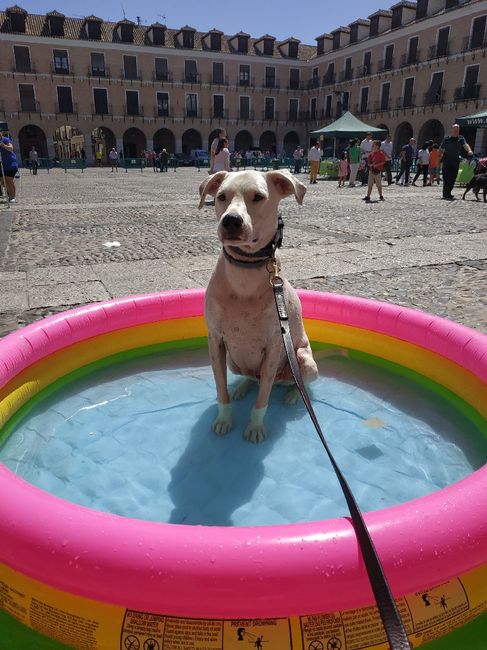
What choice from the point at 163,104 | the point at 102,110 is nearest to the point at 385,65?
the point at 163,104

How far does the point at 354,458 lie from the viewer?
2.65 metres

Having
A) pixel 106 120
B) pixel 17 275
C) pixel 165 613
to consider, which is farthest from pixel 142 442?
pixel 106 120

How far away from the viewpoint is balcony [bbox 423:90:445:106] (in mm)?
36719

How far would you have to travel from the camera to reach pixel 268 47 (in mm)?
49219

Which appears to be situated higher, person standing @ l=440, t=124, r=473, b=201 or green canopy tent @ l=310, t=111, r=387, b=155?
green canopy tent @ l=310, t=111, r=387, b=155

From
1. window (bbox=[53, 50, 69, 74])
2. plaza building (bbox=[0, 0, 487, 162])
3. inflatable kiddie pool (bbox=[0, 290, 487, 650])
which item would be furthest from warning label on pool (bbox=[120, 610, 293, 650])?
window (bbox=[53, 50, 69, 74])

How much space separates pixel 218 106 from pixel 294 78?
9.39 meters

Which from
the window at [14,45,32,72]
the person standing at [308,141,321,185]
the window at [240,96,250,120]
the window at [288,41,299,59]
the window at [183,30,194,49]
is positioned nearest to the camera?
the person standing at [308,141,321,185]

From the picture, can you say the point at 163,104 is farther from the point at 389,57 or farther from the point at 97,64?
the point at 389,57

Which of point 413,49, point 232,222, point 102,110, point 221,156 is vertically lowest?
point 232,222

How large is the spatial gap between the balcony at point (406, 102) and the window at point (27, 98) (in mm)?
32638

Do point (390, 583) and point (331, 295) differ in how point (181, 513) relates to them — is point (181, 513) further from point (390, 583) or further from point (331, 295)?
point (331, 295)

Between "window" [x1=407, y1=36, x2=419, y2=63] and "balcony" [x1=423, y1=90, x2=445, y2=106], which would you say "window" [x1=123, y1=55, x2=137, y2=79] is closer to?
"window" [x1=407, y1=36, x2=419, y2=63]

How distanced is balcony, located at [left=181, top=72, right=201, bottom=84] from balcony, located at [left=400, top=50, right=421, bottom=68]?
64.9ft
